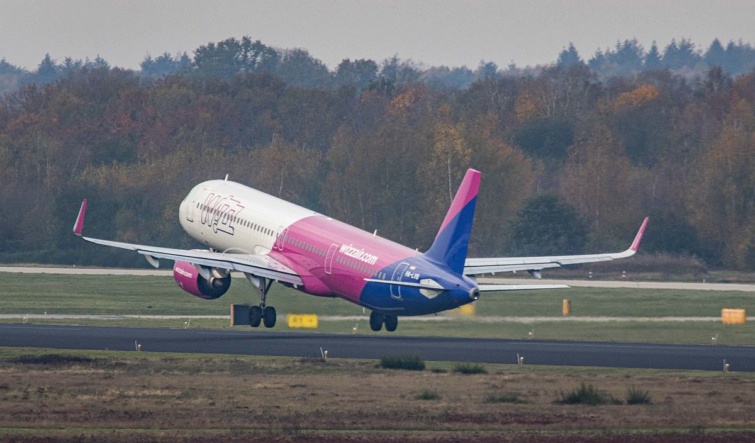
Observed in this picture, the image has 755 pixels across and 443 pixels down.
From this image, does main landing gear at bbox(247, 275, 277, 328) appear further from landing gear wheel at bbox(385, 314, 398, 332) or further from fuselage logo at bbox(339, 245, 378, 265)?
landing gear wheel at bbox(385, 314, 398, 332)

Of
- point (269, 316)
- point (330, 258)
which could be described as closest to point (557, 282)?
point (269, 316)

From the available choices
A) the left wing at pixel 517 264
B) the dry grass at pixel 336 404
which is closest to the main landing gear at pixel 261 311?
the left wing at pixel 517 264

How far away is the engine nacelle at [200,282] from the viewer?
210 feet

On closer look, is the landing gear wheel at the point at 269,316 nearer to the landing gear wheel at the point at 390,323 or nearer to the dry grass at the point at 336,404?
the landing gear wheel at the point at 390,323

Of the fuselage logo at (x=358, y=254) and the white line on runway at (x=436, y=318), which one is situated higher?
the fuselage logo at (x=358, y=254)

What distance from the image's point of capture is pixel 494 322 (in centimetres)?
6250

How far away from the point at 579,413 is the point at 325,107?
13089 centimetres

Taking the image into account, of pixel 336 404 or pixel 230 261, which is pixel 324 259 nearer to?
pixel 230 261

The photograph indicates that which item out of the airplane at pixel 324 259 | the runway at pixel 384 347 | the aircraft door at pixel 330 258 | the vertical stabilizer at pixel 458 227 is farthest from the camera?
the aircraft door at pixel 330 258

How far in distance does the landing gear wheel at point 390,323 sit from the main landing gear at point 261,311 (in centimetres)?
498

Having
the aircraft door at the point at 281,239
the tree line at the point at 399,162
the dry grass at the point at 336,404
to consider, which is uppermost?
the tree line at the point at 399,162

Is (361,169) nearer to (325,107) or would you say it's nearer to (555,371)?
(325,107)

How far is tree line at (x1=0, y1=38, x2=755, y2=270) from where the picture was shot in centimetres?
10438

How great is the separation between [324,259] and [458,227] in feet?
27.5
